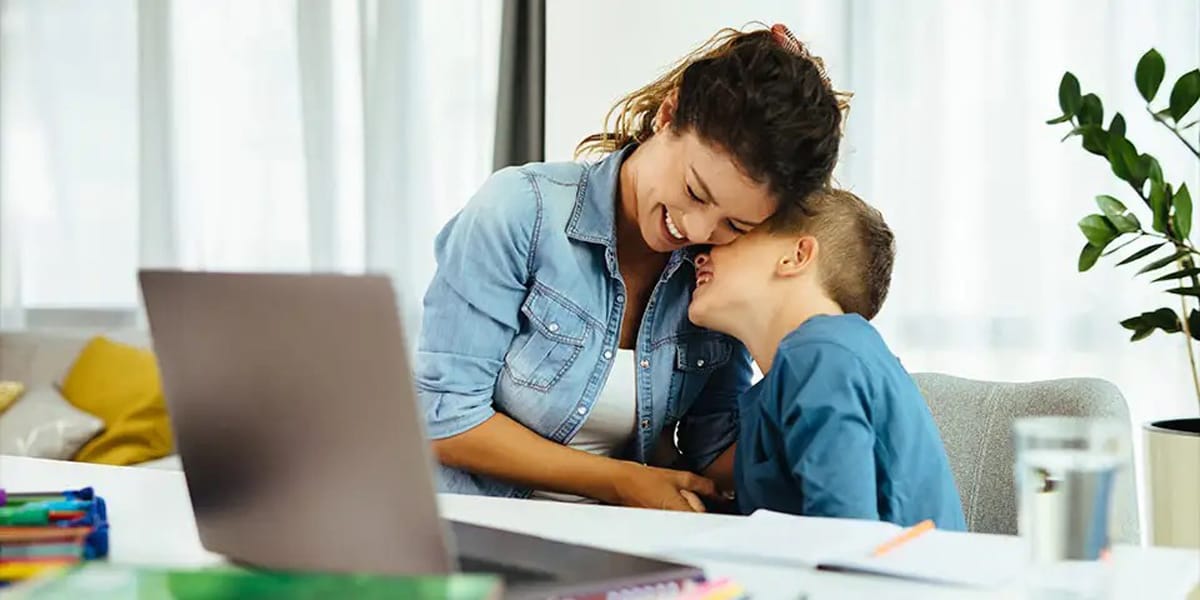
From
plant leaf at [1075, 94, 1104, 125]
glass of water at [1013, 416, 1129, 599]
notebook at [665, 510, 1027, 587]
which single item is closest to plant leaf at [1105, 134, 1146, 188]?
plant leaf at [1075, 94, 1104, 125]

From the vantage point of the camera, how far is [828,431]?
1.37 m

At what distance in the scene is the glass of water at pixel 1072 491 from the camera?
872 millimetres

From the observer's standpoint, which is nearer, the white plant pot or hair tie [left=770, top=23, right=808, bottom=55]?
hair tie [left=770, top=23, right=808, bottom=55]

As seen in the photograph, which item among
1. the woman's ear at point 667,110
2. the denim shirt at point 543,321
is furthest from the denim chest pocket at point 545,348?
the woman's ear at point 667,110

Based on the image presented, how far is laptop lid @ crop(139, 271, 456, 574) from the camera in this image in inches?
31.2

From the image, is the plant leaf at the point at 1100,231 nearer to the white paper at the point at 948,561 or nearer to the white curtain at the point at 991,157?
the white curtain at the point at 991,157

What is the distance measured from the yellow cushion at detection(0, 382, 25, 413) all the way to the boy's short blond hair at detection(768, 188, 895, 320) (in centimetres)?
275

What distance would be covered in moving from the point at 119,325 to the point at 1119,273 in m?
2.84

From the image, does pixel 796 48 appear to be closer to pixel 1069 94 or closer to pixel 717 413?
pixel 717 413

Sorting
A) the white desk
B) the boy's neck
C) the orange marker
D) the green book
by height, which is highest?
the boy's neck

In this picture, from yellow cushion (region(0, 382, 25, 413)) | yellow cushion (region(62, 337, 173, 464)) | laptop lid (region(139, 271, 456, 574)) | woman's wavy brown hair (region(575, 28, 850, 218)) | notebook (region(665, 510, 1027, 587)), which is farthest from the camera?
yellow cushion (region(0, 382, 25, 413))

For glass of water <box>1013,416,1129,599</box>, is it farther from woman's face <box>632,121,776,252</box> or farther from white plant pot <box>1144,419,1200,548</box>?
white plant pot <box>1144,419,1200,548</box>

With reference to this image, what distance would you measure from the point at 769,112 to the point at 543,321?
1.33ft

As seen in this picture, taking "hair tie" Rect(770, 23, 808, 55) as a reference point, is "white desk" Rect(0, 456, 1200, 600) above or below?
below
